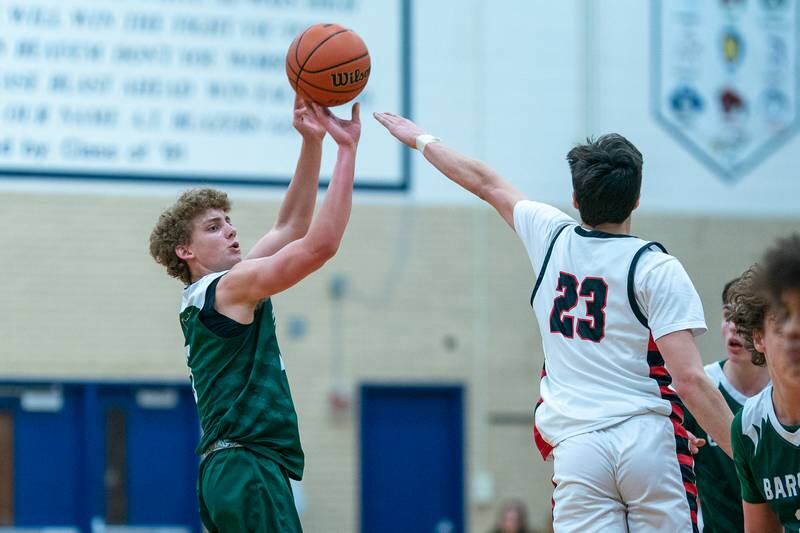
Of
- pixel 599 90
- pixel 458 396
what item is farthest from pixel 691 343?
pixel 599 90

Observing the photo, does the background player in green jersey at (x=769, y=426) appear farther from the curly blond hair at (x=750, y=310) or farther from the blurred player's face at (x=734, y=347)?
the blurred player's face at (x=734, y=347)

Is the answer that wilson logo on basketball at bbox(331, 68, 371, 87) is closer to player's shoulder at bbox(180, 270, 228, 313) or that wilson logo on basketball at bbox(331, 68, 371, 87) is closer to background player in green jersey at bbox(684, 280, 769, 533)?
player's shoulder at bbox(180, 270, 228, 313)

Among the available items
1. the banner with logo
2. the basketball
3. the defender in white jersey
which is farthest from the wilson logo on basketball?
the banner with logo

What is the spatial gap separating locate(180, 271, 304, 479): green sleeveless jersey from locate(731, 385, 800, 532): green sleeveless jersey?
1748 millimetres

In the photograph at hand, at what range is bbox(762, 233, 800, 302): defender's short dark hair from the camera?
3311 mm

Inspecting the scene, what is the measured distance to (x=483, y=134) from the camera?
1276 cm

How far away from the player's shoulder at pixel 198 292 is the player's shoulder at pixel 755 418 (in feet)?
6.82

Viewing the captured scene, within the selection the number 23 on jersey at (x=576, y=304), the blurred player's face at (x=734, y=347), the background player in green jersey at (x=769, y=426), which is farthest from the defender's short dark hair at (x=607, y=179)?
A: the blurred player's face at (x=734, y=347)

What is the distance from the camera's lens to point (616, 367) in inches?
175

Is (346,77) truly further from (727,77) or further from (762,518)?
(727,77)

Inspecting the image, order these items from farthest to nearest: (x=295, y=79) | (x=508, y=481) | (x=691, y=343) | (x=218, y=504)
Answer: (x=508, y=481) < (x=295, y=79) < (x=218, y=504) < (x=691, y=343)

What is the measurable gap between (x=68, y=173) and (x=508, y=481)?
5.25 meters

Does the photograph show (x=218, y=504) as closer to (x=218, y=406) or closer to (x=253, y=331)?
(x=218, y=406)

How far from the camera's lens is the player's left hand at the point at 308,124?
5223 millimetres
